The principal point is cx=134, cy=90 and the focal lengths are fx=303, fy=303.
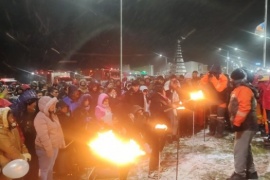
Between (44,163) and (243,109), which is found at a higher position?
(243,109)

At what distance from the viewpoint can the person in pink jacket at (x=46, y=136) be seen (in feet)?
19.2

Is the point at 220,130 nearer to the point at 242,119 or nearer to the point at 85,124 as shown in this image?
the point at 242,119

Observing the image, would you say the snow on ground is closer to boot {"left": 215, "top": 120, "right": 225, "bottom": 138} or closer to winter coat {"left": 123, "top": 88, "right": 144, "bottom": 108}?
boot {"left": 215, "top": 120, "right": 225, "bottom": 138}

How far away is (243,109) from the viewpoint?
6402 millimetres

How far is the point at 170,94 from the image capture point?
11.0 m

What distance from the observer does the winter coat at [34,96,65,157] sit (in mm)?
5832

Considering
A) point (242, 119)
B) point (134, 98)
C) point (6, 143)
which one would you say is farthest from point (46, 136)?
point (134, 98)

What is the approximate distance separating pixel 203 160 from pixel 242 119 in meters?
2.44

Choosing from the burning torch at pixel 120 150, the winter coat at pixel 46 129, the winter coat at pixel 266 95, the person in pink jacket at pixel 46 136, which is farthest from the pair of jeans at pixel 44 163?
the winter coat at pixel 266 95

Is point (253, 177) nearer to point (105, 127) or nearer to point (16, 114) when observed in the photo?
point (105, 127)

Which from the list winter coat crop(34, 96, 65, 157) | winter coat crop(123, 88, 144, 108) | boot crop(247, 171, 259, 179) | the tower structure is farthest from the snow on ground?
the tower structure

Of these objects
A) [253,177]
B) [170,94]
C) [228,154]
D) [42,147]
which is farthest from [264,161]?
[42,147]

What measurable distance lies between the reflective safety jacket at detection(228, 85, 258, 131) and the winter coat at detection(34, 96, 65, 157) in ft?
12.3

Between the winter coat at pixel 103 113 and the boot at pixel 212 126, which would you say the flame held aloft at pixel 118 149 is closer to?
the winter coat at pixel 103 113
